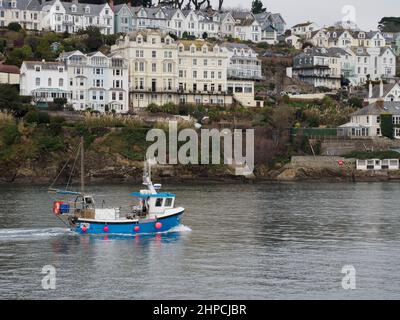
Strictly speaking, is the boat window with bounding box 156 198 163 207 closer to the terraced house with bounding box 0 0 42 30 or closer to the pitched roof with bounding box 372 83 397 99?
the pitched roof with bounding box 372 83 397 99

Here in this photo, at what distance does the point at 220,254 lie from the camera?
155ft

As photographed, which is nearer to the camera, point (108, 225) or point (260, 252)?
point (260, 252)

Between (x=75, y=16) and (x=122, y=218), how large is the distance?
85.0 m

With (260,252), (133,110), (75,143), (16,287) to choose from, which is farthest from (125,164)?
(16,287)

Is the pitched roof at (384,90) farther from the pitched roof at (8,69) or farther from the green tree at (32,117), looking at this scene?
the green tree at (32,117)

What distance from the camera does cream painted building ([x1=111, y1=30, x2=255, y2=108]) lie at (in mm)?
113562

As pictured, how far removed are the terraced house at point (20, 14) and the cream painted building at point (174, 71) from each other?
22.5 m

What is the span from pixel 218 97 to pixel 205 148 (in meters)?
Result: 18.8

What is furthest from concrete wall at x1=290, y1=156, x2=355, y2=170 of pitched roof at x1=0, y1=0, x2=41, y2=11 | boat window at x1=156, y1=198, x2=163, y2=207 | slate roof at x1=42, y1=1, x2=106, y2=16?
pitched roof at x1=0, y1=0, x2=41, y2=11

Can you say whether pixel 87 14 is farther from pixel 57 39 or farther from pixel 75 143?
pixel 75 143

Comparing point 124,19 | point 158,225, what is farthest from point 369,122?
point 158,225

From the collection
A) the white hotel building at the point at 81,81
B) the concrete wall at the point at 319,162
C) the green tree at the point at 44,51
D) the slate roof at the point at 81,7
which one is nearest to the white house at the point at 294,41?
the slate roof at the point at 81,7

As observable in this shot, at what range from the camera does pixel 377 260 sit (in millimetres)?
45688

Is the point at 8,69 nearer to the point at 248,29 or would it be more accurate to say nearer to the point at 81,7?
the point at 81,7
